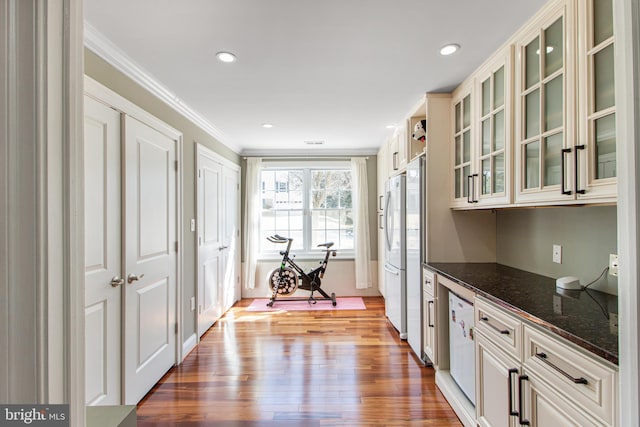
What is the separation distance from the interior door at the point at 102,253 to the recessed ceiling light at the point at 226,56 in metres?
0.75

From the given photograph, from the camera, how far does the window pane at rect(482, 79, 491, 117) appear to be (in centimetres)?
212

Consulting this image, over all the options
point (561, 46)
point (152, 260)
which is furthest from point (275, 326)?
point (561, 46)

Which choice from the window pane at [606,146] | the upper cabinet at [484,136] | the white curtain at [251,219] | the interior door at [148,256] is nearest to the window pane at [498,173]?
the upper cabinet at [484,136]

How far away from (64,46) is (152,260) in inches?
83.1

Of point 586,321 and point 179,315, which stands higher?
point 586,321

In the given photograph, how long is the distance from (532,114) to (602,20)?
51cm

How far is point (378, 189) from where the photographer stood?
16.0 feet

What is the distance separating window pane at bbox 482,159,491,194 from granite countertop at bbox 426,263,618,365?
1.94 ft

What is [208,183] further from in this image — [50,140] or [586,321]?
[586,321]

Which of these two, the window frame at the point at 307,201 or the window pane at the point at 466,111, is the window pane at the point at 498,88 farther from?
the window frame at the point at 307,201

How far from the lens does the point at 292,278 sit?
4.63 meters

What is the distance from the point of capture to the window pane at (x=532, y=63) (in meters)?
1.67

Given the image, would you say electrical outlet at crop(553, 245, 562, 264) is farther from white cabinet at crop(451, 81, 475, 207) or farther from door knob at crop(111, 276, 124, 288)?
door knob at crop(111, 276, 124, 288)

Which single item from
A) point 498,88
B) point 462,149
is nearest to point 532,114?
point 498,88
